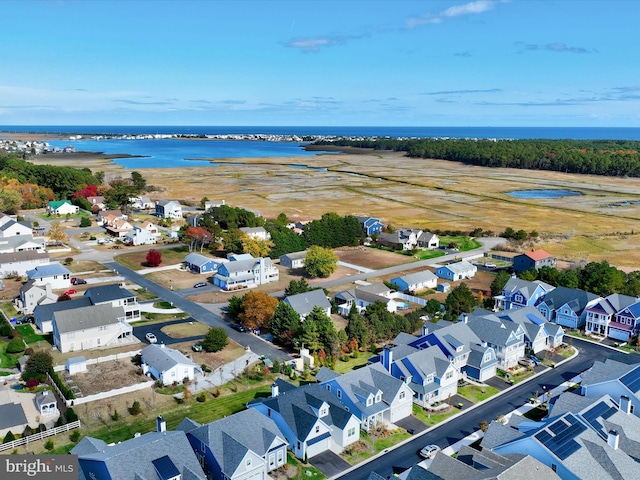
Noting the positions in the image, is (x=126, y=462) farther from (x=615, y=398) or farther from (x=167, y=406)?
(x=615, y=398)

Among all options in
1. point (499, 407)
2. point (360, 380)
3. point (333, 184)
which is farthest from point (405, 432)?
point (333, 184)

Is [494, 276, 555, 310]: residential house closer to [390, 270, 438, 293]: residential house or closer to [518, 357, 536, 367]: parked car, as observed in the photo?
[390, 270, 438, 293]: residential house

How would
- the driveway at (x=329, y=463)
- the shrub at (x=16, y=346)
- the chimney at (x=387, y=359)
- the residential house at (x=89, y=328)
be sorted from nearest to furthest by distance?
the driveway at (x=329, y=463), the chimney at (x=387, y=359), the shrub at (x=16, y=346), the residential house at (x=89, y=328)

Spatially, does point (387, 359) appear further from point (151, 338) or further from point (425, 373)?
point (151, 338)

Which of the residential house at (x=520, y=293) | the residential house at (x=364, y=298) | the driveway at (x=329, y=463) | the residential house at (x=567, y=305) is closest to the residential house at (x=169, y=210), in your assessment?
the residential house at (x=364, y=298)

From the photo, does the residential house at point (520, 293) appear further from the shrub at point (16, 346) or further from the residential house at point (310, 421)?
the shrub at point (16, 346)

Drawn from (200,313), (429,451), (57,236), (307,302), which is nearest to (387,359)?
(429,451)
